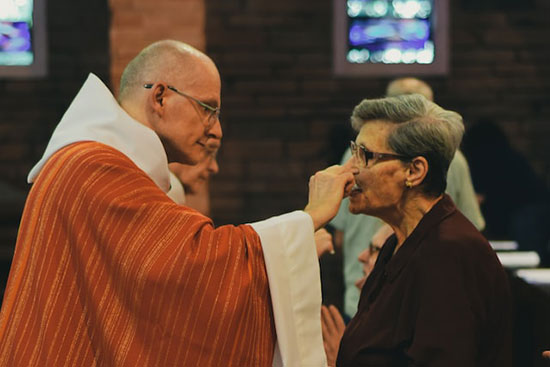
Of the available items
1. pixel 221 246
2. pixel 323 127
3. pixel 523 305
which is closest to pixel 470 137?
pixel 323 127

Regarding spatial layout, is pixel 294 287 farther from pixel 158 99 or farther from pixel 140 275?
pixel 158 99

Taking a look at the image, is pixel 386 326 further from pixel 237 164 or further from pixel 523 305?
pixel 237 164

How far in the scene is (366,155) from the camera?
8.78 feet

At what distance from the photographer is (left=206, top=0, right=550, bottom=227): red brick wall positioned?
25.2 ft

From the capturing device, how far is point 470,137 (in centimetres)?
720

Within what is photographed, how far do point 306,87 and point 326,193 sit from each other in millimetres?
5357

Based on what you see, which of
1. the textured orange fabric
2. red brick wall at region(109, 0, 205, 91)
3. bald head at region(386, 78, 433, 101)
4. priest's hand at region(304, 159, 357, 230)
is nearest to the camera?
the textured orange fabric

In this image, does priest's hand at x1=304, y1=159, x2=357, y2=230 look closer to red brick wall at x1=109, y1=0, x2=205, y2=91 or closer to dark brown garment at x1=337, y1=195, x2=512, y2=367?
dark brown garment at x1=337, y1=195, x2=512, y2=367

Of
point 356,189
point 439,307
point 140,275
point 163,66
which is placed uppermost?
point 163,66

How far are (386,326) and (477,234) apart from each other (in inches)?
13.0


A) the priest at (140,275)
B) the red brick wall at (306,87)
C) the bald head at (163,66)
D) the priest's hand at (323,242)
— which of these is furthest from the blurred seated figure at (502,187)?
the priest at (140,275)

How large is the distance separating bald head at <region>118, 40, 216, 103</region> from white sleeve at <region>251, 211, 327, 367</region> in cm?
49

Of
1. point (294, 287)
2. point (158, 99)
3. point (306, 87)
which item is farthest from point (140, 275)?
point (306, 87)

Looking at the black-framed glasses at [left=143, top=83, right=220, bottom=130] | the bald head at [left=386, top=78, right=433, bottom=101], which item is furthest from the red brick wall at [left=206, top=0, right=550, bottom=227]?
the black-framed glasses at [left=143, top=83, right=220, bottom=130]
